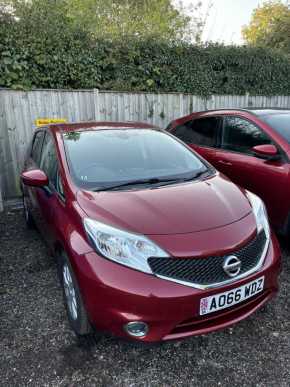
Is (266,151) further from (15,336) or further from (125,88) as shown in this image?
(125,88)

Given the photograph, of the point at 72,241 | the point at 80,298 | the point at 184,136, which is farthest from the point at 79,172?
the point at 184,136

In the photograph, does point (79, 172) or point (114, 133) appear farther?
point (114, 133)

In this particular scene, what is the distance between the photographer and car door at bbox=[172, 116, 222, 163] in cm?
398

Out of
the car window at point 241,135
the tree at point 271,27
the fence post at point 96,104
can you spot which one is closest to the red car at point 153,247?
the car window at point 241,135

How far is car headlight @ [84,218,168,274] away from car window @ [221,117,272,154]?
2.17 metres

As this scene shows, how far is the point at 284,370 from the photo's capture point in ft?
6.03

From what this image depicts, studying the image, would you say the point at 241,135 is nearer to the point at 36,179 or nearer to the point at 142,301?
the point at 36,179

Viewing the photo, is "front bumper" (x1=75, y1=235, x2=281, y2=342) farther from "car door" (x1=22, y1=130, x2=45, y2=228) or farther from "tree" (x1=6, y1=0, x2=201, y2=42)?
"tree" (x1=6, y1=0, x2=201, y2=42)

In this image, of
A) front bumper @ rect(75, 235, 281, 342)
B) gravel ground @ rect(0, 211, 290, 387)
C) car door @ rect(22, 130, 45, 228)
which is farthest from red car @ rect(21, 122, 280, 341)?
car door @ rect(22, 130, 45, 228)

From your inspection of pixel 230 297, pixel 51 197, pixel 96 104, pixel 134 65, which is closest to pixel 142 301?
pixel 230 297

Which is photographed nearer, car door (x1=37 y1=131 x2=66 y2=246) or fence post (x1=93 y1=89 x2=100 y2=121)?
car door (x1=37 y1=131 x2=66 y2=246)

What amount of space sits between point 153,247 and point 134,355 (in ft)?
2.71

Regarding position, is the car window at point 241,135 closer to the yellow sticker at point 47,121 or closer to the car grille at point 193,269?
the car grille at point 193,269

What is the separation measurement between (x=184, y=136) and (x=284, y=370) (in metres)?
3.32
